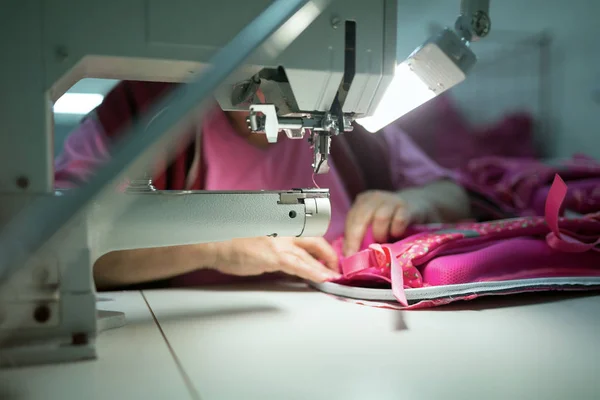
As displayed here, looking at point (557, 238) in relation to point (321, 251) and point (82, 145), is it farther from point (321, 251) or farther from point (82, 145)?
point (82, 145)

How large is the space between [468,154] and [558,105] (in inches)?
14.3

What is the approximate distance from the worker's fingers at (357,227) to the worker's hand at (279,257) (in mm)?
34

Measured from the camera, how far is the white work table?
1.41ft

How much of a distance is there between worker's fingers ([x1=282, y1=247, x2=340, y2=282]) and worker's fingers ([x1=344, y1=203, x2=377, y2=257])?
0.07 metres

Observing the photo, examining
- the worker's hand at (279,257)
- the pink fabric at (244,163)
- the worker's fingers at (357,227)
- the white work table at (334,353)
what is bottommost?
the white work table at (334,353)

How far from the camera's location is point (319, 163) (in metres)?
0.64

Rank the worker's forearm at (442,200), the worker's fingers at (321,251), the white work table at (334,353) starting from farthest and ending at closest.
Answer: the worker's forearm at (442,200)
the worker's fingers at (321,251)
the white work table at (334,353)

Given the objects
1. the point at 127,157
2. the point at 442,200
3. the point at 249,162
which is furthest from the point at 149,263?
the point at 442,200

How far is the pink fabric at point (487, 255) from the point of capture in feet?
2.34

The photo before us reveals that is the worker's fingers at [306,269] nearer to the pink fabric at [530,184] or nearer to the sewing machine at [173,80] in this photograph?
the sewing machine at [173,80]

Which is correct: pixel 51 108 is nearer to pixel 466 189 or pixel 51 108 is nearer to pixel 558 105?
pixel 466 189

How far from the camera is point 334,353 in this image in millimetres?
522

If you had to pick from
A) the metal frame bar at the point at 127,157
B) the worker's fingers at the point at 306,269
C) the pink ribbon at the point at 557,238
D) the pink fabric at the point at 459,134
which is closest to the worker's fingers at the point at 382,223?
the worker's fingers at the point at 306,269

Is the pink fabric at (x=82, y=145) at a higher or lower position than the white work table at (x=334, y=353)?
higher
